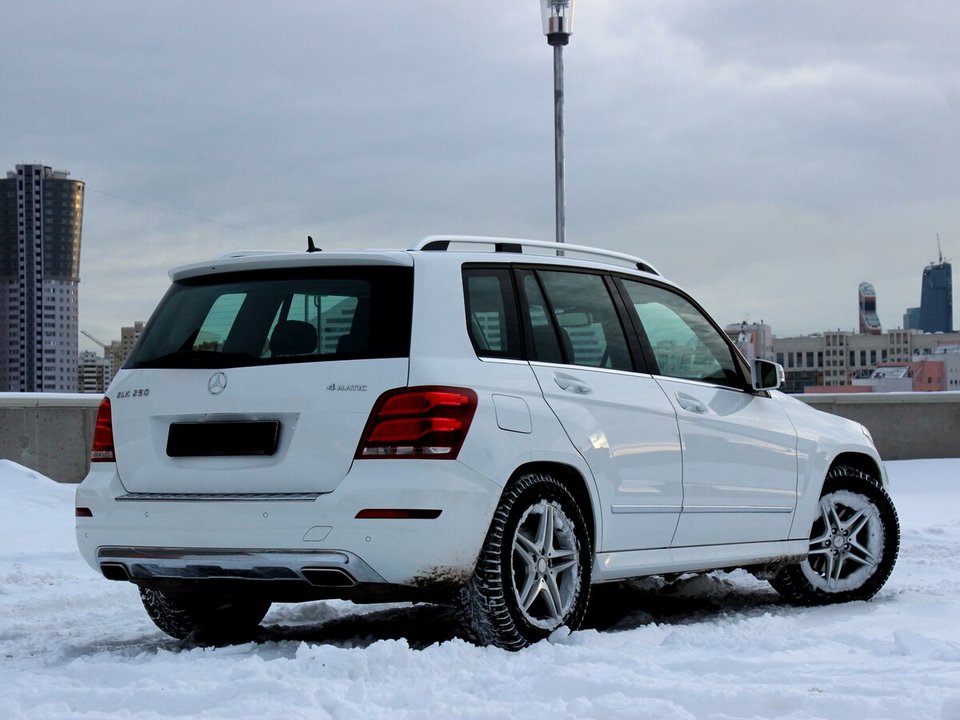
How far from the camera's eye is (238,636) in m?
6.58

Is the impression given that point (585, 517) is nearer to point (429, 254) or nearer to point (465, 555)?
point (465, 555)

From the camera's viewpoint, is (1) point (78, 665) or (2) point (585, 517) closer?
(1) point (78, 665)

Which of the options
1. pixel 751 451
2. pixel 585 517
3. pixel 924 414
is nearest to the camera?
pixel 585 517

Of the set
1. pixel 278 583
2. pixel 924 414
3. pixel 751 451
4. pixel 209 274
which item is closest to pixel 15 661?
pixel 278 583

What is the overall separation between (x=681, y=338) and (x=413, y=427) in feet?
7.14

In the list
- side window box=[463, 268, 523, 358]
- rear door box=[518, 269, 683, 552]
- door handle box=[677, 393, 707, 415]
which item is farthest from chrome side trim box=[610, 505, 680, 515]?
side window box=[463, 268, 523, 358]

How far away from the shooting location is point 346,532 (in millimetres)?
5219

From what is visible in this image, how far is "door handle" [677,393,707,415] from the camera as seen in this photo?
6693 mm

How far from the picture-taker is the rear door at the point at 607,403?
237 inches

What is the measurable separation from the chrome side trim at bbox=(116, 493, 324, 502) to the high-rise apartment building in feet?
523

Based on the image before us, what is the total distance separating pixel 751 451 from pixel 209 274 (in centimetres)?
279

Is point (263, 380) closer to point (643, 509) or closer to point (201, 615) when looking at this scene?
point (201, 615)

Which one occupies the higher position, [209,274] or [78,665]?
[209,274]

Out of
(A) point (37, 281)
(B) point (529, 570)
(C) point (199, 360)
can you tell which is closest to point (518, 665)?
(B) point (529, 570)
